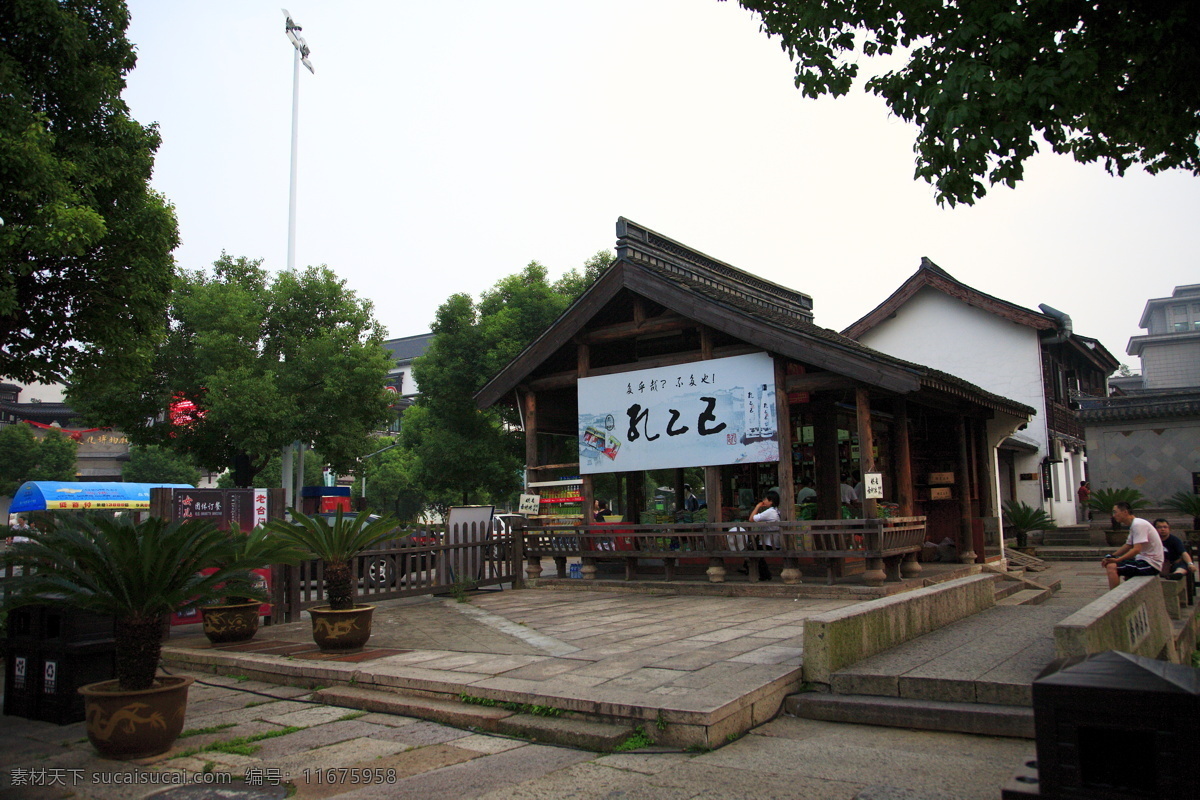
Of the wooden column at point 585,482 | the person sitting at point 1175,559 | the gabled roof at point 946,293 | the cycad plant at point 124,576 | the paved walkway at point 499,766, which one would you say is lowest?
the paved walkway at point 499,766

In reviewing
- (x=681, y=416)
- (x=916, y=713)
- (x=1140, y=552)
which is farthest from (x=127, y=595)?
(x=1140, y=552)

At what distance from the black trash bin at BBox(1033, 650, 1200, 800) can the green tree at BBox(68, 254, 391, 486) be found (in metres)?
23.2

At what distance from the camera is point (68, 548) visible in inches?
215

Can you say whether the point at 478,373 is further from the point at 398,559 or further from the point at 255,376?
the point at 398,559

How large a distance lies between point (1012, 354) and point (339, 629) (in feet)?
74.1

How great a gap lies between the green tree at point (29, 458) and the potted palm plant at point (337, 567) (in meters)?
41.8

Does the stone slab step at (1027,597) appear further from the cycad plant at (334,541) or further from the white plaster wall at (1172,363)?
the white plaster wall at (1172,363)

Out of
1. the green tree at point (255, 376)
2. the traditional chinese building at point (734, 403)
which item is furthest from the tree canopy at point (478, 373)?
the traditional chinese building at point (734, 403)

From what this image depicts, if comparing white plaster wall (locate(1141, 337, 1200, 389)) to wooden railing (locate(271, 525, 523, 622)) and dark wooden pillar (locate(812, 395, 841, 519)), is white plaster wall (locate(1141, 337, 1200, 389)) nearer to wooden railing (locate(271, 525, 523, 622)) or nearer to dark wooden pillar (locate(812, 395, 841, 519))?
dark wooden pillar (locate(812, 395, 841, 519))

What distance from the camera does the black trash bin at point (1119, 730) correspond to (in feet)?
8.28

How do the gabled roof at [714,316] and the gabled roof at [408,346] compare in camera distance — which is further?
the gabled roof at [408,346]

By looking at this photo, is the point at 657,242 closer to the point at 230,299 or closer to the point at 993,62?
the point at 993,62

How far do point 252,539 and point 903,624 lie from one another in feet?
20.3

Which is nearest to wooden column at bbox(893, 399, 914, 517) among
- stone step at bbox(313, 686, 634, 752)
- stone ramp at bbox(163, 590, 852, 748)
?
stone ramp at bbox(163, 590, 852, 748)
